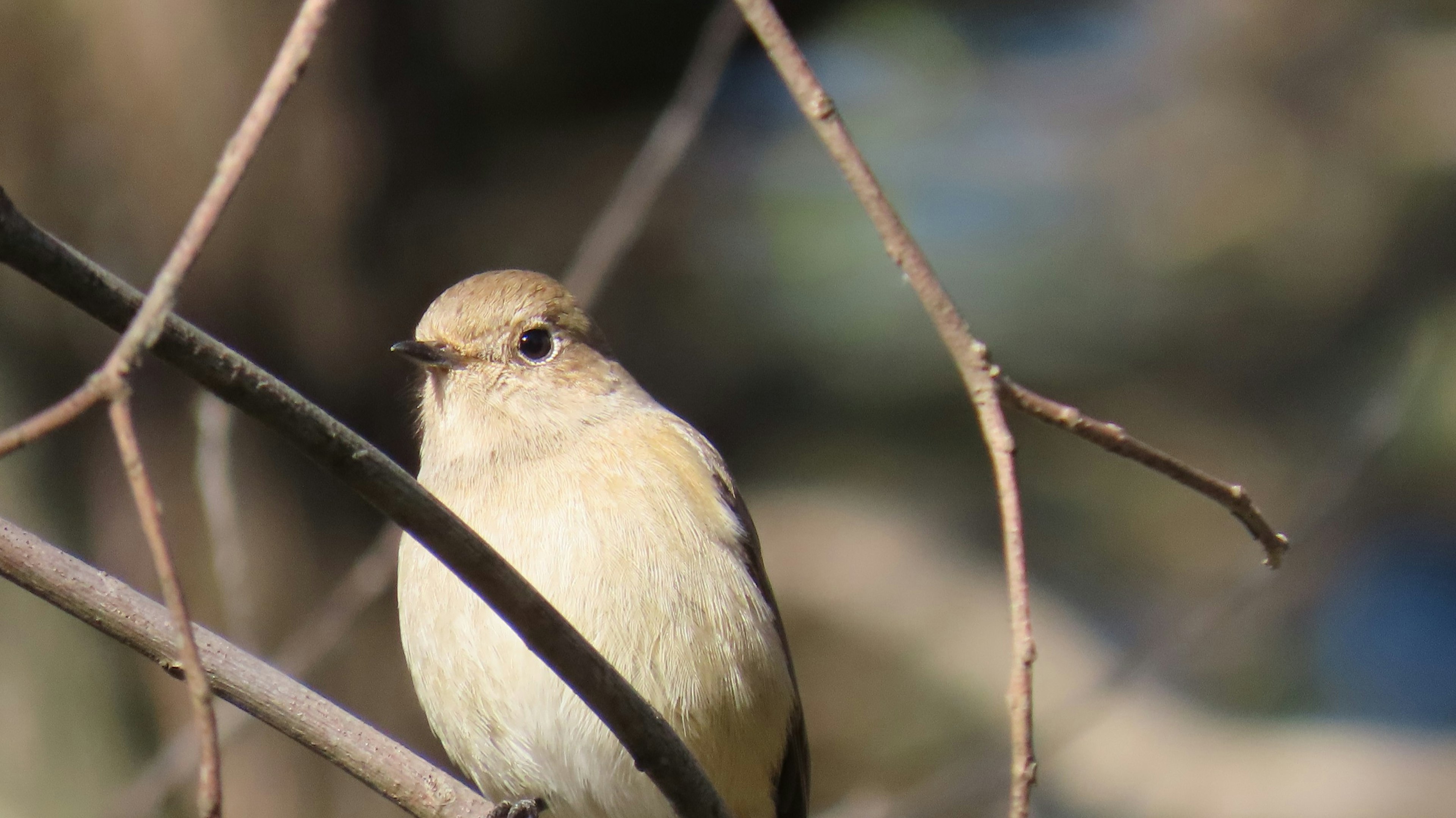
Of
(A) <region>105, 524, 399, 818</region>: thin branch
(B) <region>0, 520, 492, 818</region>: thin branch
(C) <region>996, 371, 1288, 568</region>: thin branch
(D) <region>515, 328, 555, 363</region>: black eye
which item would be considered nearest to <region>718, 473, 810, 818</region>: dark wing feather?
(D) <region>515, 328, 555, 363</region>: black eye

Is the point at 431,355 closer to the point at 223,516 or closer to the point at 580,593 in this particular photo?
the point at 580,593

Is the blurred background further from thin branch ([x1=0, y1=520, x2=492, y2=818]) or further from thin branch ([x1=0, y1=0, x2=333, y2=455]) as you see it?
thin branch ([x1=0, y1=0, x2=333, y2=455])

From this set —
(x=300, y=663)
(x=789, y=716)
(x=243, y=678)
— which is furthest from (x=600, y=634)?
(x=300, y=663)

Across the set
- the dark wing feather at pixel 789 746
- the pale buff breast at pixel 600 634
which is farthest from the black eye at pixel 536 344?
the dark wing feather at pixel 789 746

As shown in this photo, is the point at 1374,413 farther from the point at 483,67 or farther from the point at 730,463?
the point at 483,67

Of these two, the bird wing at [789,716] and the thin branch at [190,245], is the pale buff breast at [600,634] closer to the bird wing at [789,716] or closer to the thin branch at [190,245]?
the bird wing at [789,716]
